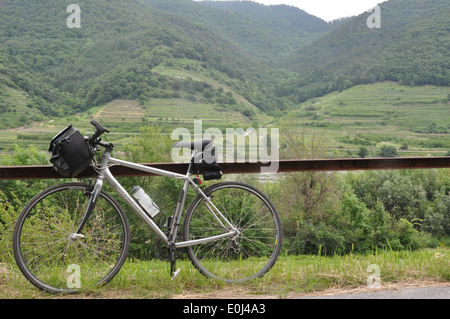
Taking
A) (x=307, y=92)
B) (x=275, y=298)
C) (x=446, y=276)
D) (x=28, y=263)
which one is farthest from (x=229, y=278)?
(x=307, y=92)

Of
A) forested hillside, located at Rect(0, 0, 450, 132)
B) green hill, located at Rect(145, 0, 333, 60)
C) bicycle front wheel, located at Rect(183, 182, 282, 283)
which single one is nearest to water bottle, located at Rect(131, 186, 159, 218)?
bicycle front wheel, located at Rect(183, 182, 282, 283)

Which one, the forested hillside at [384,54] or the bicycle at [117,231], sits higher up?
the forested hillside at [384,54]

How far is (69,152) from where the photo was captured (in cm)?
240

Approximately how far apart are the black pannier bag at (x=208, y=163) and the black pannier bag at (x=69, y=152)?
→ 746 mm

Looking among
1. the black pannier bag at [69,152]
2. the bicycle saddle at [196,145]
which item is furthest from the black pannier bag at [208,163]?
the black pannier bag at [69,152]

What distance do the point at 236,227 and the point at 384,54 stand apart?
389 feet

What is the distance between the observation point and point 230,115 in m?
90.9

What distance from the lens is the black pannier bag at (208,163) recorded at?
105 inches

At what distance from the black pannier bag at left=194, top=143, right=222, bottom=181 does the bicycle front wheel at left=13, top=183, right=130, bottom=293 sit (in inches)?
24.3

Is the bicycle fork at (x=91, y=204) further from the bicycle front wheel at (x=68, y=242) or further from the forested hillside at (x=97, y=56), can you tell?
the forested hillside at (x=97, y=56)

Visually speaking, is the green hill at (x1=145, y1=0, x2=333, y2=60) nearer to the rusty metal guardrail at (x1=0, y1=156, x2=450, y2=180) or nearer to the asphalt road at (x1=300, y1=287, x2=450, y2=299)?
the rusty metal guardrail at (x1=0, y1=156, x2=450, y2=180)

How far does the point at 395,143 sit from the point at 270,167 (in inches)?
3394

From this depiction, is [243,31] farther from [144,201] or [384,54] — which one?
[144,201]
